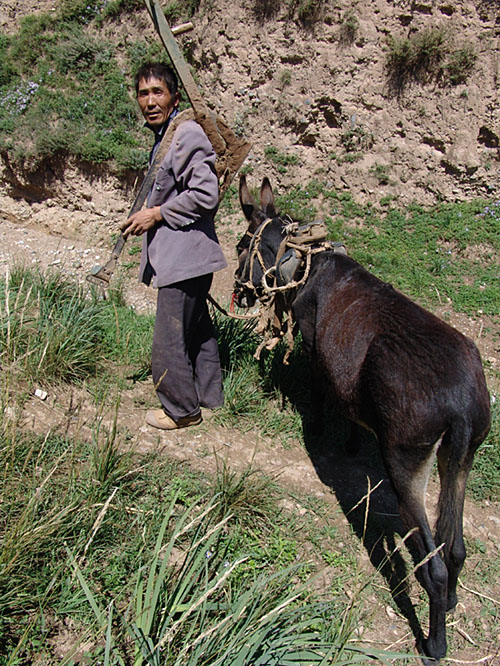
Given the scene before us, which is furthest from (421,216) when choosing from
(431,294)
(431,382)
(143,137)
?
(431,382)

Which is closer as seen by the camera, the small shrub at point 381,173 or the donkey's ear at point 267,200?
the donkey's ear at point 267,200

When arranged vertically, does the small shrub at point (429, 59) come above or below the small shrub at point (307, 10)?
below

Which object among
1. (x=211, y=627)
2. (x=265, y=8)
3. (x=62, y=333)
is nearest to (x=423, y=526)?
(x=211, y=627)

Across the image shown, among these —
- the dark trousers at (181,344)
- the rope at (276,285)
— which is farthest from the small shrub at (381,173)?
the dark trousers at (181,344)

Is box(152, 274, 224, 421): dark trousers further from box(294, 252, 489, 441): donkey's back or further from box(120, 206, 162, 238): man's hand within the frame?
box(294, 252, 489, 441): donkey's back

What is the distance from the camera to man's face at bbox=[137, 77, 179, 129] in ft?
10.9

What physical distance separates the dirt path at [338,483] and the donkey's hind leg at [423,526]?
0.21 metres

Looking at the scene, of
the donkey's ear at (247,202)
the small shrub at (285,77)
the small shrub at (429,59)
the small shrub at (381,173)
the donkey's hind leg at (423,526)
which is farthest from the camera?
the small shrub at (285,77)

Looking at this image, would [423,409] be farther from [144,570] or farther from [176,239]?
[176,239]

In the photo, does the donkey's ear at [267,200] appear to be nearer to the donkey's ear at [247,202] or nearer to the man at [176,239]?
the donkey's ear at [247,202]

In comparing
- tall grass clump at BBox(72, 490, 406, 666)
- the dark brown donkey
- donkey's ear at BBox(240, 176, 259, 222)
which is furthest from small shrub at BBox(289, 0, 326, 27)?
tall grass clump at BBox(72, 490, 406, 666)

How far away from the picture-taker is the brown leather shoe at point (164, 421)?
3932 millimetres

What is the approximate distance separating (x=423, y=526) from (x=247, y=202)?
287 cm

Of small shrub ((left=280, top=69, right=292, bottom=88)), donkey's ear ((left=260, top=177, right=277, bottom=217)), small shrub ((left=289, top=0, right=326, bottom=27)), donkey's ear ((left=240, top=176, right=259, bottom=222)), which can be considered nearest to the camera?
donkey's ear ((left=240, top=176, right=259, bottom=222))
